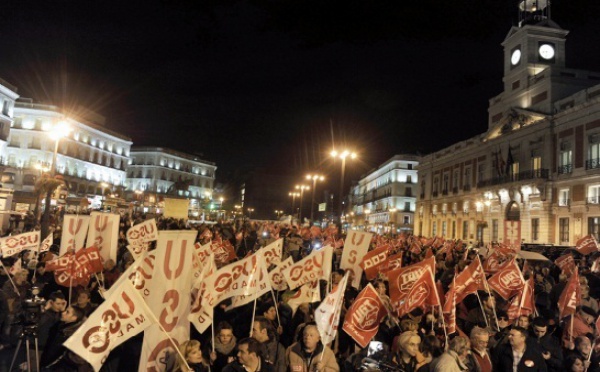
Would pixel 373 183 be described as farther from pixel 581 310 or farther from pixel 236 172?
pixel 581 310

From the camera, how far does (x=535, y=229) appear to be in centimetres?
3712

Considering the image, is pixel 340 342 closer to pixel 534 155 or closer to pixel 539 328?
pixel 539 328

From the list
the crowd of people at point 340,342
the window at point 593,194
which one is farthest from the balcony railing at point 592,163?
the crowd of people at point 340,342

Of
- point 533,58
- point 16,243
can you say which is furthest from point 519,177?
point 16,243

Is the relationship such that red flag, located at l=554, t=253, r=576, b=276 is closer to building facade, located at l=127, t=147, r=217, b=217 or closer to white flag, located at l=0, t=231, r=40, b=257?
white flag, located at l=0, t=231, r=40, b=257

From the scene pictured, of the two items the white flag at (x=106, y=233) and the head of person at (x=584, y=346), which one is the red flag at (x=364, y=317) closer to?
the head of person at (x=584, y=346)

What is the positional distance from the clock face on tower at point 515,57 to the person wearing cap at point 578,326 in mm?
42425

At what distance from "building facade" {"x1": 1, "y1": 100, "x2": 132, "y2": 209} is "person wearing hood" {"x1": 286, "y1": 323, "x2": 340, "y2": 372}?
50364mm

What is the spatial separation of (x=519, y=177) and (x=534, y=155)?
7.11 ft

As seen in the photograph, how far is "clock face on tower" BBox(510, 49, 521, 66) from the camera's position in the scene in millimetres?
43944

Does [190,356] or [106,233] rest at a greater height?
[106,233]

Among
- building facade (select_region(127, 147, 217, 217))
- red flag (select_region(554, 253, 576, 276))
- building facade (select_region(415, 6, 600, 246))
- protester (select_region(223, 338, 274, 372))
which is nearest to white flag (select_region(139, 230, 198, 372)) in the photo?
protester (select_region(223, 338, 274, 372))

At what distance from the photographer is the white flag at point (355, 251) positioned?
9.42 m

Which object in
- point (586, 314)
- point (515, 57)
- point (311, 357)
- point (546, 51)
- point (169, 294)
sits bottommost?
point (311, 357)
